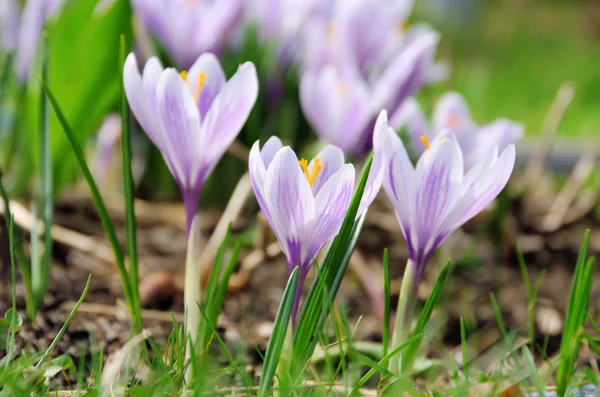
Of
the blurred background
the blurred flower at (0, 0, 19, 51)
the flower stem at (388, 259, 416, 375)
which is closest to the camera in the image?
the flower stem at (388, 259, 416, 375)

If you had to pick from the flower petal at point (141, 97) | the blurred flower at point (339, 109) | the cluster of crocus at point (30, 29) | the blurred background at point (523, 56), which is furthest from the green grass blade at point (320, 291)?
the blurred background at point (523, 56)

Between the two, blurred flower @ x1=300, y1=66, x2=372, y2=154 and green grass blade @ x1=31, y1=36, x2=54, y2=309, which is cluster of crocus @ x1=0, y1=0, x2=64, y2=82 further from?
blurred flower @ x1=300, y1=66, x2=372, y2=154

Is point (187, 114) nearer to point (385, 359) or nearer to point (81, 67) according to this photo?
point (385, 359)

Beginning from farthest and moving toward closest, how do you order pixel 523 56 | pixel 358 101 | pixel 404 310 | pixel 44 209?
pixel 523 56, pixel 358 101, pixel 44 209, pixel 404 310

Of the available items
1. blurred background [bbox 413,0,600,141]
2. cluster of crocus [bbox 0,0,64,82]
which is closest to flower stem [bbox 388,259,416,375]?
cluster of crocus [bbox 0,0,64,82]

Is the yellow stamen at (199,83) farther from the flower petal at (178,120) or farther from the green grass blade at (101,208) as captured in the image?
the green grass blade at (101,208)

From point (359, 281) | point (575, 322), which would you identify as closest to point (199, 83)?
point (575, 322)
